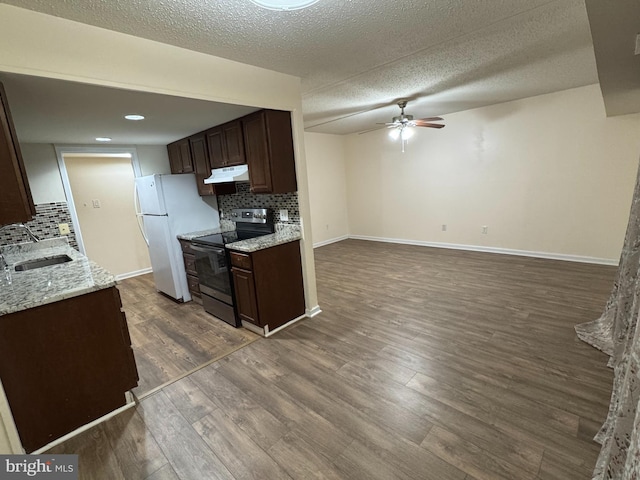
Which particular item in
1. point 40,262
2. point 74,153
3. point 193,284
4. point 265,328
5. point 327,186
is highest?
point 74,153

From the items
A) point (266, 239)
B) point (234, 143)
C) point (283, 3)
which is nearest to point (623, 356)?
point (283, 3)

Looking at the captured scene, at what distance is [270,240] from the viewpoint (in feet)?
9.29

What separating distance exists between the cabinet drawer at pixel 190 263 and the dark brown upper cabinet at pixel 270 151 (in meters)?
1.32

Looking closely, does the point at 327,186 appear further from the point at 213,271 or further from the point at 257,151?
the point at 213,271

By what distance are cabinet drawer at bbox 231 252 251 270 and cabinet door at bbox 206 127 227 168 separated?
1160mm

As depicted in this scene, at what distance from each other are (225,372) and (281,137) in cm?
215

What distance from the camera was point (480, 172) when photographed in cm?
489

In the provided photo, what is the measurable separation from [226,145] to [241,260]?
1.37 meters

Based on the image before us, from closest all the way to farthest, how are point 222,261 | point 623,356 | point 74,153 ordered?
point 623,356 → point 222,261 → point 74,153

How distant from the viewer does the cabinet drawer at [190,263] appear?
3.51 meters

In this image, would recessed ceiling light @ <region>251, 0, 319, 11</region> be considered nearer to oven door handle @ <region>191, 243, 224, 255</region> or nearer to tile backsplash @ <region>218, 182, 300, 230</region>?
tile backsplash @ <region>218, 182, 300, 230</region>

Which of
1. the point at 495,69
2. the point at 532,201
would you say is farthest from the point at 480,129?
the point at 495,69

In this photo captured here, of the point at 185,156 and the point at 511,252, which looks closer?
the point at 185,156

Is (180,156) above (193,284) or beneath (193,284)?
above
